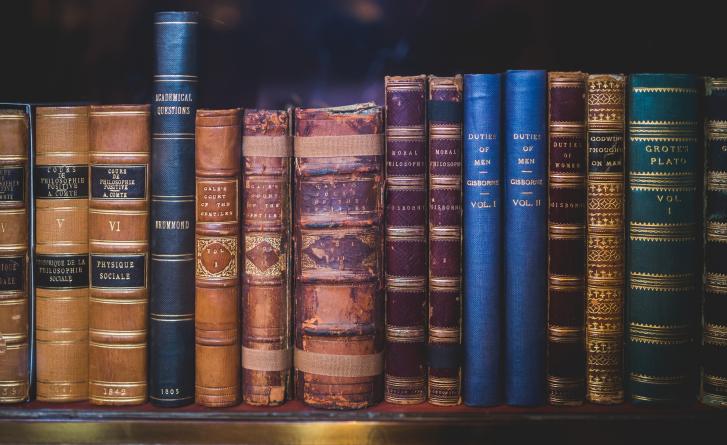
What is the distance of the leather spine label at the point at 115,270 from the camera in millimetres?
954

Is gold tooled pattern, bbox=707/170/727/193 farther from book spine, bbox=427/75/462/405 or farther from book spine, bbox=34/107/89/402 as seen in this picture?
book spine, bbox=34/107/89/402

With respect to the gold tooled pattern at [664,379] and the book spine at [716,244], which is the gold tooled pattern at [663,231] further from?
the gold tooled pattern at [664,379]

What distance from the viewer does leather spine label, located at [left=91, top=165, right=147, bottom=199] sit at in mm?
948

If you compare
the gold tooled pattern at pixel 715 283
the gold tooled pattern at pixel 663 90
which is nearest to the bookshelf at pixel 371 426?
the gold tooled pattern at pixel 715 283

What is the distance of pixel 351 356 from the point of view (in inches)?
36.9

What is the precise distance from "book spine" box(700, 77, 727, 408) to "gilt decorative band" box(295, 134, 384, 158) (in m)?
0.46

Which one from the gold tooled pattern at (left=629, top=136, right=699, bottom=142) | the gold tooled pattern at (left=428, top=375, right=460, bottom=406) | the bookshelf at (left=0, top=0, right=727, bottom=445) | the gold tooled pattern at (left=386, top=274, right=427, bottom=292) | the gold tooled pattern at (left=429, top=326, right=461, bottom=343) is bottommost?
the gold tooled pattern at (left=428, top=375, right=460, bottom=406)

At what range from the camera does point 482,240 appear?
94 centimetres

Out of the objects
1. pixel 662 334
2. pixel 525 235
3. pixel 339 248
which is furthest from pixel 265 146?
pixel 662 334

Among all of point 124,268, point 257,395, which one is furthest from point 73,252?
point 257,395

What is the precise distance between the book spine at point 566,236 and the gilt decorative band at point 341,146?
0.25 metres

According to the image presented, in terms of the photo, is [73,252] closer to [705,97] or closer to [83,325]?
[83,325]

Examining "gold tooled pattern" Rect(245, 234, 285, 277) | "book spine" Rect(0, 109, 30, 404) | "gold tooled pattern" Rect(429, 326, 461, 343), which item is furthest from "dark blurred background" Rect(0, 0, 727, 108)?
"gold tooled pattern" Rect(429, 326, 461, 343)

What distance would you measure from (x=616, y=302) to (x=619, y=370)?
0.10 metres
